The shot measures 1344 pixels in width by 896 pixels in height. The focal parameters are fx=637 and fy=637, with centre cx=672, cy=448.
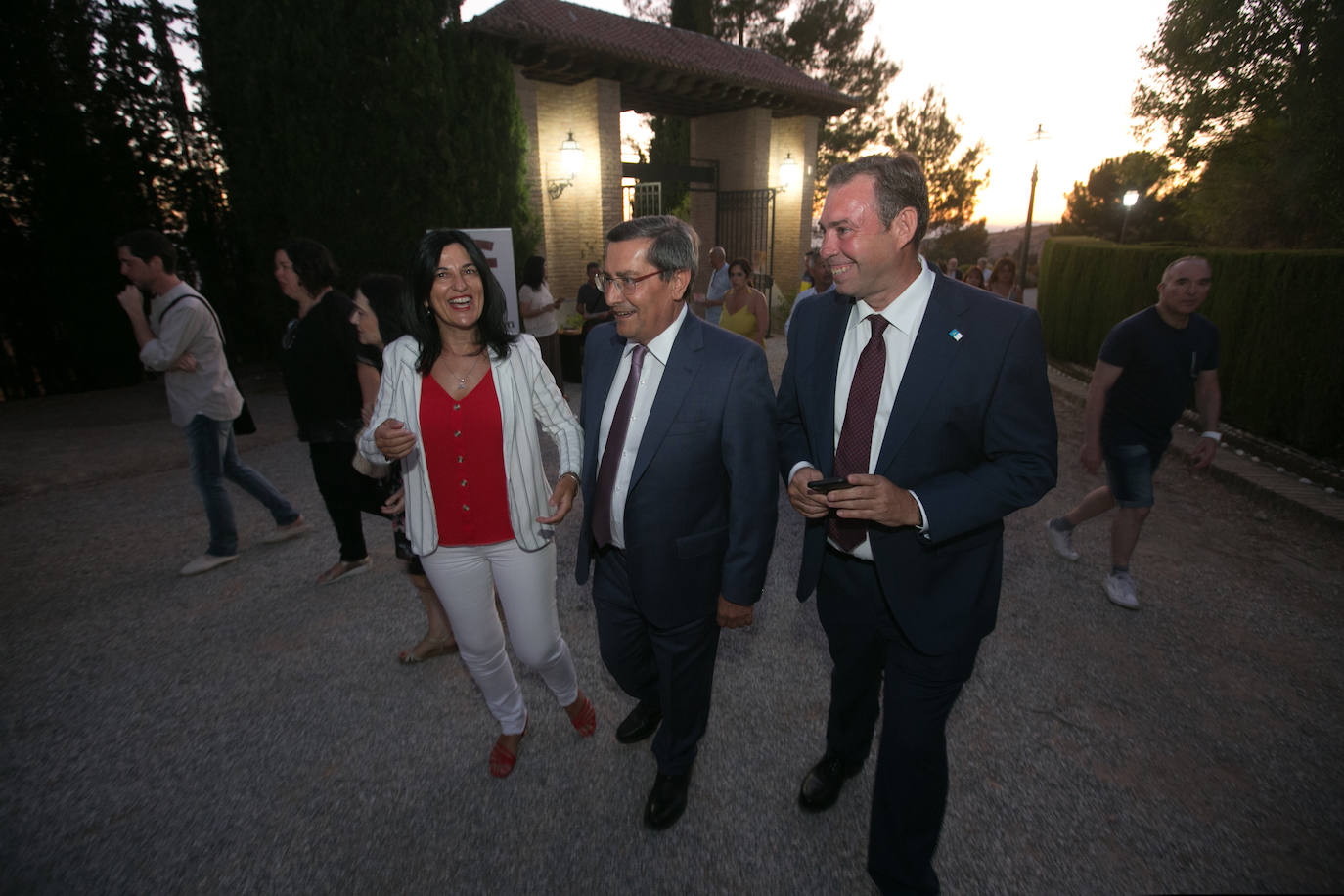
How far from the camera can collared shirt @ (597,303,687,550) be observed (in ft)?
7.07

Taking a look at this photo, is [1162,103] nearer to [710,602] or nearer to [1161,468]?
[1161,468]

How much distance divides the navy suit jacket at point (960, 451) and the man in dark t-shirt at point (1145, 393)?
2.38m

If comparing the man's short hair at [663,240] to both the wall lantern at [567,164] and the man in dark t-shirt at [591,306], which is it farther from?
the wall lantern at [567,164]

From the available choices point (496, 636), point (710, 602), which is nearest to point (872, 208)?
point (710, 602)

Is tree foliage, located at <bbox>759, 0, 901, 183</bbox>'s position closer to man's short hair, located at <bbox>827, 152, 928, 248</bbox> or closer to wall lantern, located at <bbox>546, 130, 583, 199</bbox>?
wall lantern, located at <bbox>546, 130, 583, 199</bbox>

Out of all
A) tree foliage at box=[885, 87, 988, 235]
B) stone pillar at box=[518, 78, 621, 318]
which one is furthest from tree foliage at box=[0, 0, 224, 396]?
tree foliage at box=[885, 87, 988, 235]

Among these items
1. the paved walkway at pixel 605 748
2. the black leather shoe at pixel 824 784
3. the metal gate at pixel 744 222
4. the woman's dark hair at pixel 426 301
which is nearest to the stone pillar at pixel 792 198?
the metal gate at pixel 744 222

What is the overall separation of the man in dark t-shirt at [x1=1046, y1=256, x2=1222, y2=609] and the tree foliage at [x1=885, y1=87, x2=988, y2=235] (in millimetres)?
38174

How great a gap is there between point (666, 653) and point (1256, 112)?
2701 centimetres

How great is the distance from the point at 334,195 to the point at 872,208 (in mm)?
10311

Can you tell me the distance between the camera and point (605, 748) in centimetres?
283

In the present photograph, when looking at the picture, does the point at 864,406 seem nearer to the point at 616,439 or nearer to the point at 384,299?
the point at 616,439

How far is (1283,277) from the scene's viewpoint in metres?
6.81

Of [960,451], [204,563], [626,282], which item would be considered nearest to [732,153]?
[204,563]
